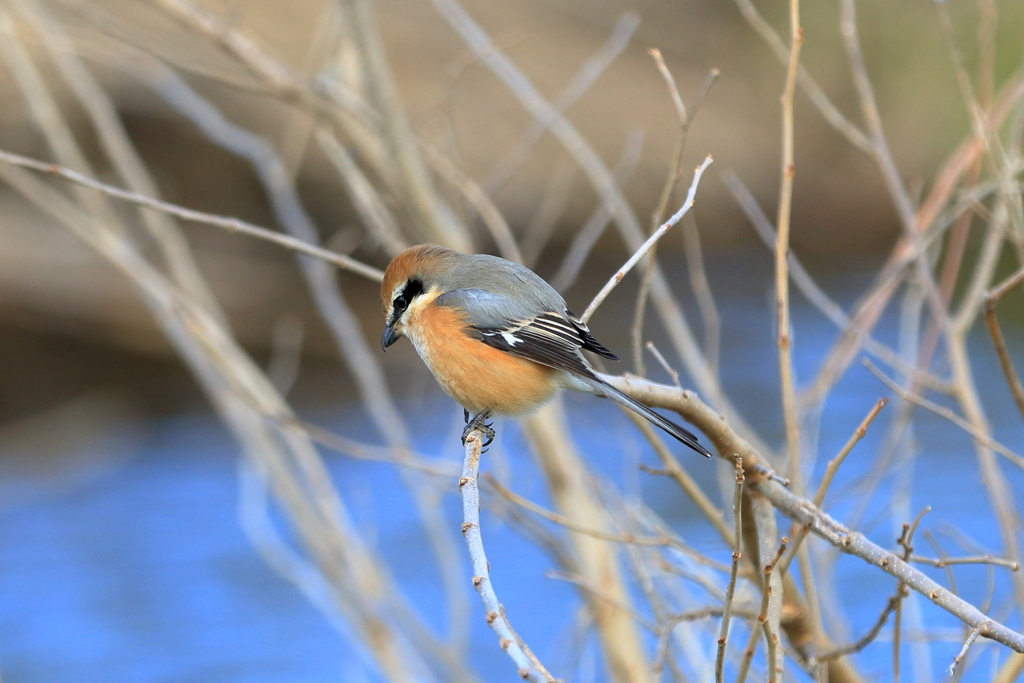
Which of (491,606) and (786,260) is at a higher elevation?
(786,260)

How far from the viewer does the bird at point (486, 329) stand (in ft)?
8.89

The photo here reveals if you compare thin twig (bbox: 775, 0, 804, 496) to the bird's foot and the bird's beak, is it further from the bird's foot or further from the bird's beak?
the bird's beak

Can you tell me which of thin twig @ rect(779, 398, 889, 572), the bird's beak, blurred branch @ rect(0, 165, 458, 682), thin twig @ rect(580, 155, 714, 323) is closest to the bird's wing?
the bird's beak

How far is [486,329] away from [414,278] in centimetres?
29

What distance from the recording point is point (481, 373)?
2.77 m

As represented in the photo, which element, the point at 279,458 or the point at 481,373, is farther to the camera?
the point at 279,458

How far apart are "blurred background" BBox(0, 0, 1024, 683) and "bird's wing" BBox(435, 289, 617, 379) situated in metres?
0.45

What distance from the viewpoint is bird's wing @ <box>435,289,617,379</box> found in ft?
8.63

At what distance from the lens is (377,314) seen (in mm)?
10789

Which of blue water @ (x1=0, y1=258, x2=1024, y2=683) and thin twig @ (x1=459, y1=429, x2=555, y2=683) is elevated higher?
blue water @ (x1=0, y1=258, x2=1024, y2=683)

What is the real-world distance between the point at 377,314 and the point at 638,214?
11.8ft

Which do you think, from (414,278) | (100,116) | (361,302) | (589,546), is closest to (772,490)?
(414,278)

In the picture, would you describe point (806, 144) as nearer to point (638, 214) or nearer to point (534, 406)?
point (638, 214)

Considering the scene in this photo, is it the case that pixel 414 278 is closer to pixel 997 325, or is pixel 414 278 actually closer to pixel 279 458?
pixel 279 458
